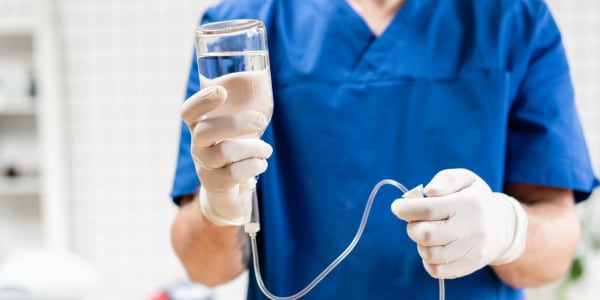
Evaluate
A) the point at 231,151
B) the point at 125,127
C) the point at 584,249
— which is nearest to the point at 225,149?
the point at 231,151

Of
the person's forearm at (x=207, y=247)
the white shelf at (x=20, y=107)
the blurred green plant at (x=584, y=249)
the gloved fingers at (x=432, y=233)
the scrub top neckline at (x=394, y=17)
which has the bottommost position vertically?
the blurred green plant at (x=584, y=249)

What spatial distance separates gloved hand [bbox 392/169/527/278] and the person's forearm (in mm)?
299

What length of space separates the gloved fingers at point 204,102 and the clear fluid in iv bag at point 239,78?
0.01 meters

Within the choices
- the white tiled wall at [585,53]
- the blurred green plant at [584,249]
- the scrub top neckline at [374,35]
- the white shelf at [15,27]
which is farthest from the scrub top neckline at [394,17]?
the white shelf at [15,27]

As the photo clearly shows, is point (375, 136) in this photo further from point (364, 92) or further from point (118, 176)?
point (118, 176)

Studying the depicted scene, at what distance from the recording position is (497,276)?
3.69ft

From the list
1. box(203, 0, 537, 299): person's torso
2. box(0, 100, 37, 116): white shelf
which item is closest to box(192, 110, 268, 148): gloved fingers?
box(203, 0, 537, 299): person's torso

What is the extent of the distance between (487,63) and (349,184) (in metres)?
0.28

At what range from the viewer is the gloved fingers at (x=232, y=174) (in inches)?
34.4

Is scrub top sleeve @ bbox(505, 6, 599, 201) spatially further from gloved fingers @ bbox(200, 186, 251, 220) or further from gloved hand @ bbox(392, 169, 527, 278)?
gloved fingers @ bbox(200, 186, 251, 220)

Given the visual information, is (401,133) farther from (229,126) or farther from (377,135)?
(229,126)

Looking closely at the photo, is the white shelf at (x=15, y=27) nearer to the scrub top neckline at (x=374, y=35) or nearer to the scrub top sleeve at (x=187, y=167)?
the scrub top sleeve at (x=187, y=167)

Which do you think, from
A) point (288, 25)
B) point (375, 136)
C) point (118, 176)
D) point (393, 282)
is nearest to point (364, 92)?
point (375, 136)

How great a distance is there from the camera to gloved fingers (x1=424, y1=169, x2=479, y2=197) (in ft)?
2.89
